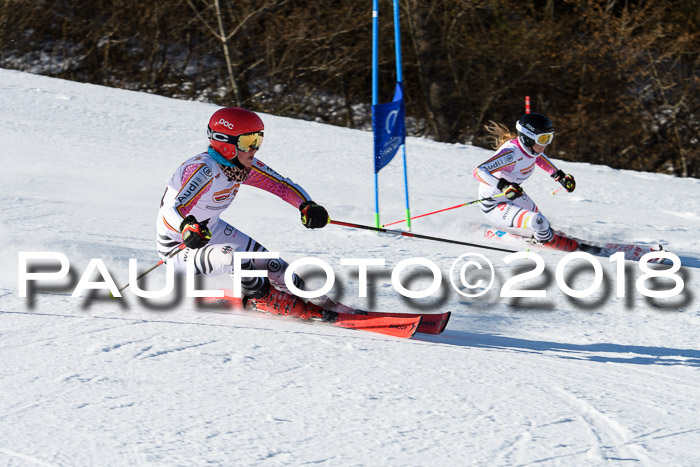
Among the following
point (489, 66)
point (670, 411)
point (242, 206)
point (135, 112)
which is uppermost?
point (489, 66)

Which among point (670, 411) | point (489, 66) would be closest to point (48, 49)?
point (489, 66)

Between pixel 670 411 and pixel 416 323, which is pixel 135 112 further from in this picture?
pixel 670 411

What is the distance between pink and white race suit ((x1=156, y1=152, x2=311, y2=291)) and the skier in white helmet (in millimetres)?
2570

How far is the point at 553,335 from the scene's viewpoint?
4.73 meters

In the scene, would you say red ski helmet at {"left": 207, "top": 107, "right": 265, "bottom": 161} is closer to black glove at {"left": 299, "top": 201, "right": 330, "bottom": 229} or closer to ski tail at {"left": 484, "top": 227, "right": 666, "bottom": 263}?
black glove at {"left": 299, "top": 201, "right": 330, "bottom": 229}

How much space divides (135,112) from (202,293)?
253 inches

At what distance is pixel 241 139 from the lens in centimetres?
443

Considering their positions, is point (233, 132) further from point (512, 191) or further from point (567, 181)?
point (567, 181)

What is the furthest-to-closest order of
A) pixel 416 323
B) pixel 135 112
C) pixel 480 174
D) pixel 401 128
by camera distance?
1. pixel 135 112
2. pixel 401 128
3. pixel 480 174
4. pixel 416 323

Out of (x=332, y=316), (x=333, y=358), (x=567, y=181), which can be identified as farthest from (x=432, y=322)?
(x=567, y=181)

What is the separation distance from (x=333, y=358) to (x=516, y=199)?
11.8 ft

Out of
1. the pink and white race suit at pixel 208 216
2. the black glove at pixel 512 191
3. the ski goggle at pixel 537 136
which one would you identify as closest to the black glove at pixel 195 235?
the pink and white race suit at pixel 208 216

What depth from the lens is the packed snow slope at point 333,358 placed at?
288 cm

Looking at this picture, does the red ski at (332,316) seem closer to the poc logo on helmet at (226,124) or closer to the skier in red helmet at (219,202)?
the skier in red helmet at (219,202)
